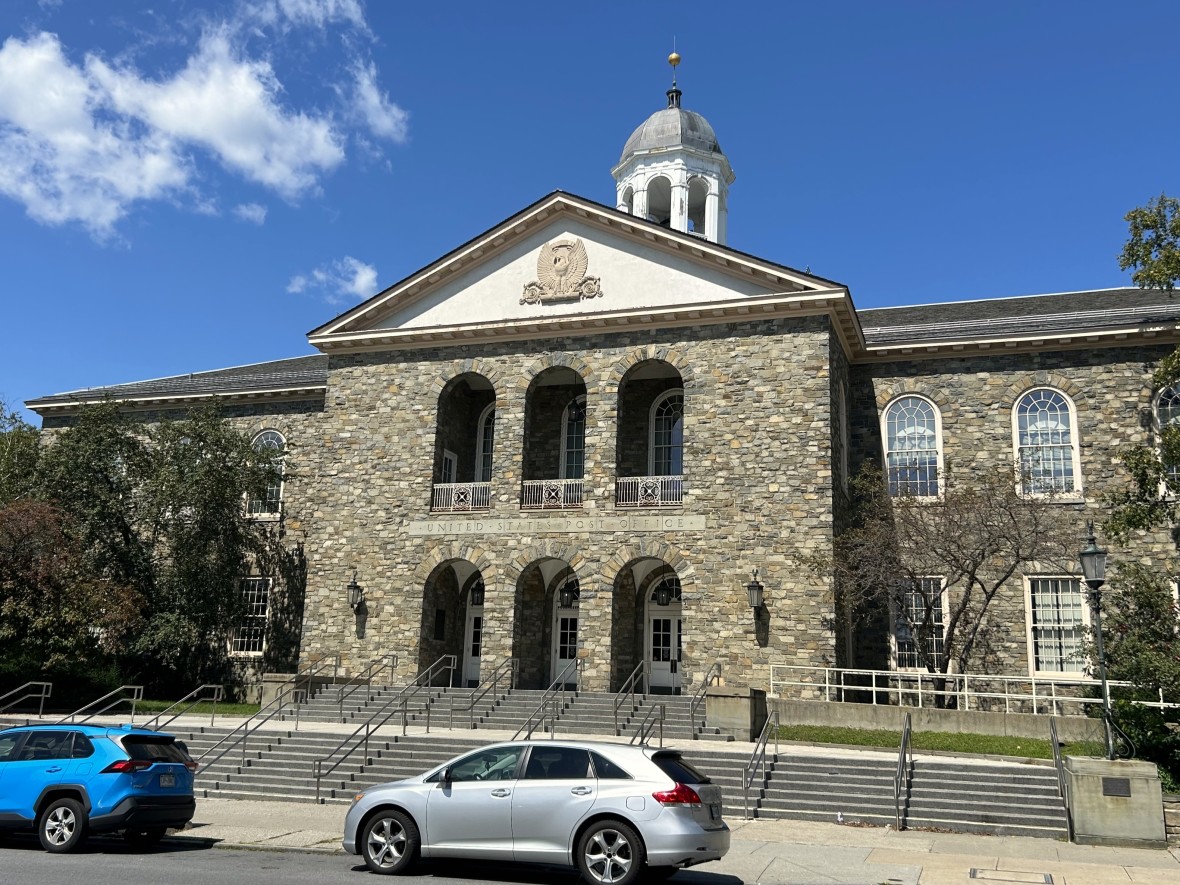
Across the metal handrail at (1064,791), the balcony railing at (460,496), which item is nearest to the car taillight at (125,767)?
the metal handrail at (1064,791)

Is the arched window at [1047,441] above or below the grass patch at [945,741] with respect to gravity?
above

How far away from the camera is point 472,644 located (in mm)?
28859

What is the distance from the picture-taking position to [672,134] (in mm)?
34406

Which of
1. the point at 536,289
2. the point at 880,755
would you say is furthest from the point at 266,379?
the point at 880,755

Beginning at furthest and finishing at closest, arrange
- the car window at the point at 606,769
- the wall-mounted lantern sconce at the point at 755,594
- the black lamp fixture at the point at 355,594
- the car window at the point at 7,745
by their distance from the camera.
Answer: the black lamp fixture at the point at 355,594 → the wall-mounted lantern sconce at the point at 755,594 → the car window at the point at 7,745 → the car window at the point at 606,769

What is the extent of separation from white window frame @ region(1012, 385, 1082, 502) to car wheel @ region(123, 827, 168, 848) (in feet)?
65.5

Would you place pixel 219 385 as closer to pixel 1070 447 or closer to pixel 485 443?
pixel 485 443

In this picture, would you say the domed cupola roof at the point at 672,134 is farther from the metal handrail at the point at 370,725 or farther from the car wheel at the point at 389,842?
the car wheel at the point at 389,842

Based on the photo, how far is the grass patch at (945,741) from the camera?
1839 centimetres

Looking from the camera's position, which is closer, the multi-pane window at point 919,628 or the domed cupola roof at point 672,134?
the multi-pane window at point 919,628

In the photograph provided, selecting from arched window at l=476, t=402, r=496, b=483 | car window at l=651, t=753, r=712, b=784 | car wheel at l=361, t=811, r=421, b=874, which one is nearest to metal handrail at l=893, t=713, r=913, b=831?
car window at l=651, t=753, r=712, b=784

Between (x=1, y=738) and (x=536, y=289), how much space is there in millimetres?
17579

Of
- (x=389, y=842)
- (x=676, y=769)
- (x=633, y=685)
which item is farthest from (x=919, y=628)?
(x=389, y=842)

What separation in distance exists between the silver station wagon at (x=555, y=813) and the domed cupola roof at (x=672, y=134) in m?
27.0
